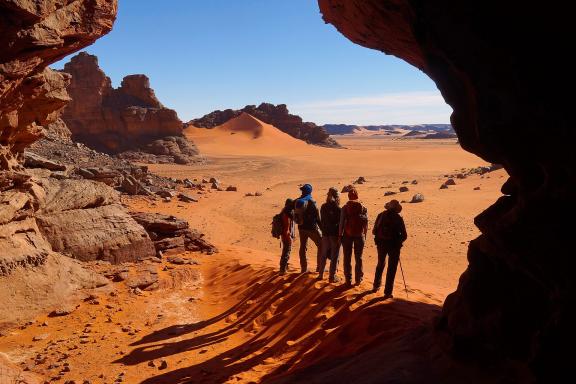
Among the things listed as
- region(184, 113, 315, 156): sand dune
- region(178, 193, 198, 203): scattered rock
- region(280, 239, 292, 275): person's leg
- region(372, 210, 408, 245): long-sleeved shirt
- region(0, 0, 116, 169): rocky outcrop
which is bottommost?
region(280, 239, 292, 275): person's leg

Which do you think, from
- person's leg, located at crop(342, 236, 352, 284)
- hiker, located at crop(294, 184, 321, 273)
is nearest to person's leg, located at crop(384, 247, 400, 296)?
person's leg, located at crop(342, 236, 352, 284)

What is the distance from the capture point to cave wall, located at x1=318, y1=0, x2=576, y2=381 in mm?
3502

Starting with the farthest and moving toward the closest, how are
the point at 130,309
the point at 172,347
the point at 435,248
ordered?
the point at 435,248, the point at 130,309, the point at 172,347

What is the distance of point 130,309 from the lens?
827 centimetres

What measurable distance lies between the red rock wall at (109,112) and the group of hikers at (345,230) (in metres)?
37.7

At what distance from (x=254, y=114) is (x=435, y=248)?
6867 centimetres

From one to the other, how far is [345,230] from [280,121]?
72.1m

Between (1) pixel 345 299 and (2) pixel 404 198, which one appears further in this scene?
(2) pixel 404 198

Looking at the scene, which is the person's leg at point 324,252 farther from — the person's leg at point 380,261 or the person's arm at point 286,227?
the person's leg at point 380,261

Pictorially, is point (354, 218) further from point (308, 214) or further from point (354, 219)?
point (308, 214)

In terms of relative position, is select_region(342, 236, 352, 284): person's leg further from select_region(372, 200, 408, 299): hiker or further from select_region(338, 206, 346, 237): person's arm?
select_region(372, 200, 408, 299): hiker

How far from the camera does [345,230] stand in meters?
7.58

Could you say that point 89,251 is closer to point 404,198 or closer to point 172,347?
point 172,347

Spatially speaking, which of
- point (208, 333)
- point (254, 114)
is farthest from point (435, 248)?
point (254, 114)
